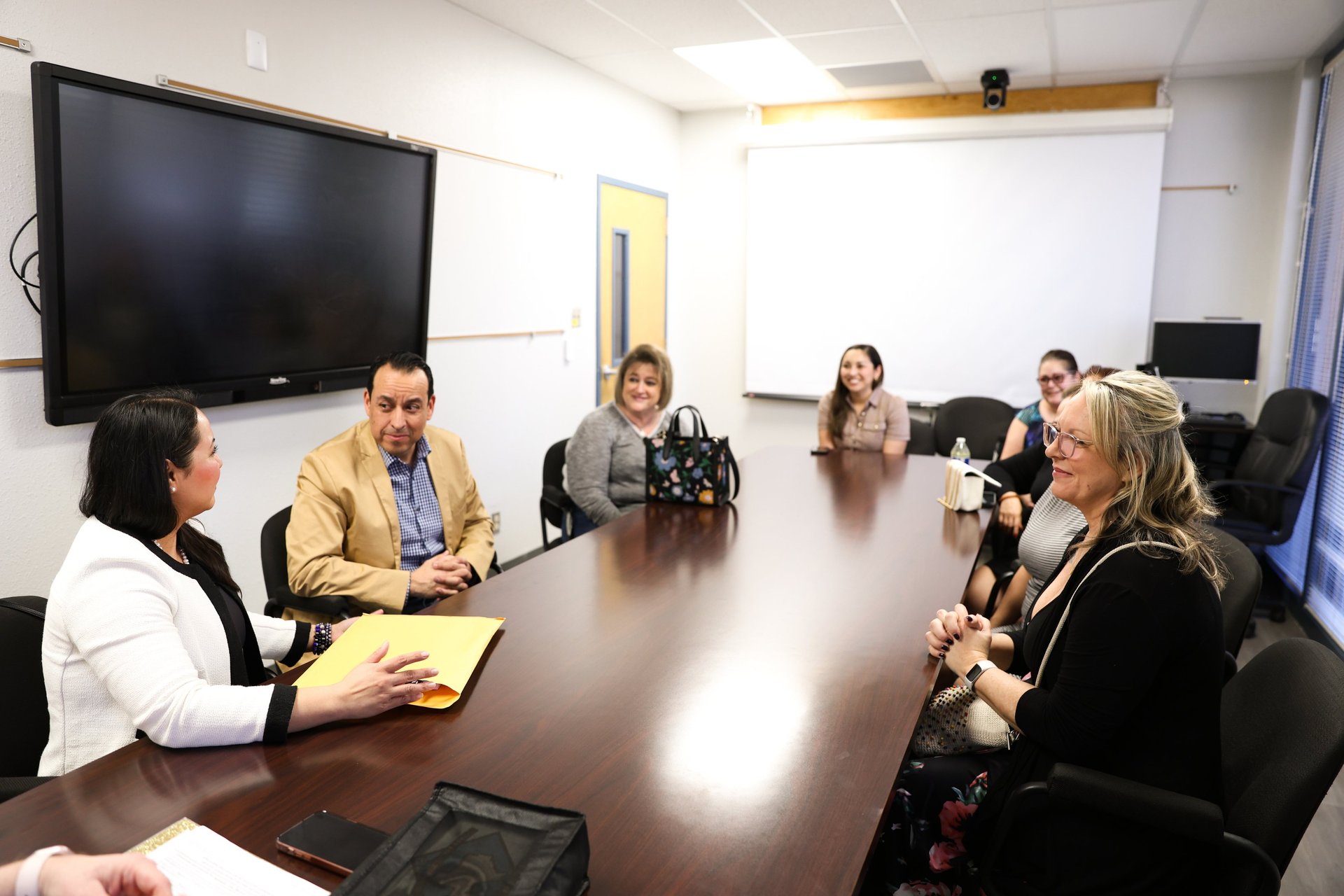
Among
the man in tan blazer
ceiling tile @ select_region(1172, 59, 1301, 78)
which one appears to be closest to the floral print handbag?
the man in tan blazer

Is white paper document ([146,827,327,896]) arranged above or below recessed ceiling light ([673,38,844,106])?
below

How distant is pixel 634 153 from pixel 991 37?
2.30 m

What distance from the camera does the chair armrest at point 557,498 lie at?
3.46 m

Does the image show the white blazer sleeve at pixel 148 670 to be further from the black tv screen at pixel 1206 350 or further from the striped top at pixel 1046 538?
the black tv screen at pixel 1206 350

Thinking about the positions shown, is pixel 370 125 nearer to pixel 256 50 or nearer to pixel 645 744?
pixel 256 50

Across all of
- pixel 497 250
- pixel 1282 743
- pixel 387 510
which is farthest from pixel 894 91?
pixel 1282 743

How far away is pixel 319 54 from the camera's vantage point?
336cm

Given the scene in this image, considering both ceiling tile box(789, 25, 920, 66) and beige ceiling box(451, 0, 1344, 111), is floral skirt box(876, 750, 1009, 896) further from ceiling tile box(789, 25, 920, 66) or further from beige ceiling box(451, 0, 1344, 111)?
ceiling tile box(789, 25, 920, 66)

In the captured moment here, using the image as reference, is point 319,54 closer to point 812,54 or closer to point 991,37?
point 812,54

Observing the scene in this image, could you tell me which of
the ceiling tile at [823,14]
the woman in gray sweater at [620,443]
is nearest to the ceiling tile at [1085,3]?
the ceiling tile at [823,14]

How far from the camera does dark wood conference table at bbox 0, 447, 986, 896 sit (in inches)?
43.8

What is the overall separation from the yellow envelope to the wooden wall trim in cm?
499

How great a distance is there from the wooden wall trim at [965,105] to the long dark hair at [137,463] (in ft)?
17.2

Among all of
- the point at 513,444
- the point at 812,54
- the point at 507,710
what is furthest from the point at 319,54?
the point at 507,710
